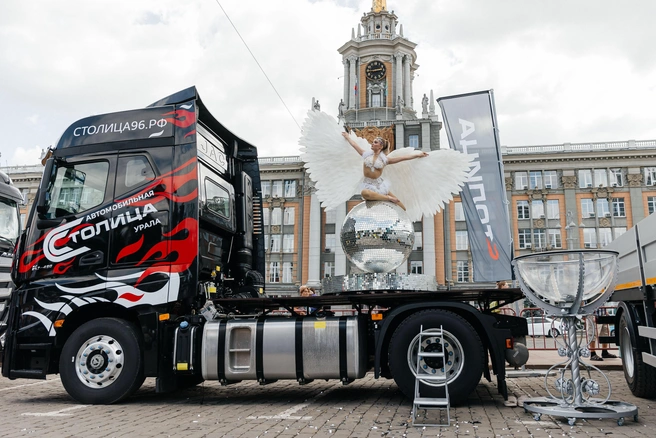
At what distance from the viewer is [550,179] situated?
57.2 m

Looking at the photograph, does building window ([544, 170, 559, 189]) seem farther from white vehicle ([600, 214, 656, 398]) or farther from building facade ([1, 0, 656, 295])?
white vehicle ([600, 214, 656, 398])

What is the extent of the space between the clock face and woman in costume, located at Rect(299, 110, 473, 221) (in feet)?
201

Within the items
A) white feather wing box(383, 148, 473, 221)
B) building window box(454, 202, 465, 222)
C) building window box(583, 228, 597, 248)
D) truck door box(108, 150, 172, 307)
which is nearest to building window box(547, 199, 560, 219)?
building window box(583, 228, 597, 248)

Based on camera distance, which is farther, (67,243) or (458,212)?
(458,212)

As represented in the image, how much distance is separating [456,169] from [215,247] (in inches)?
159

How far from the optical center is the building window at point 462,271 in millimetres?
55838

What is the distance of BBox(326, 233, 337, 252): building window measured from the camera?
5850 centimetres

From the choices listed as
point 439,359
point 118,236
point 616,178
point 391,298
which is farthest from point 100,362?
point 616,178

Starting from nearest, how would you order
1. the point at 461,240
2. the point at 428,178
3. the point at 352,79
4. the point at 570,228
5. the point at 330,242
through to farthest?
the point at 428,178
the point at 570,228
the point at 461,240
the point at 330,242
the point at 352,79

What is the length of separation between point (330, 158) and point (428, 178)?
1625mm

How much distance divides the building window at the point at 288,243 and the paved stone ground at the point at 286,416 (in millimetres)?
51227

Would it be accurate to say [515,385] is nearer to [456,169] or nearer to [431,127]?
[456,169]

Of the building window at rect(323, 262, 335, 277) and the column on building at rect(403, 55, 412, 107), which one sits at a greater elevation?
the column on building at rect(403, 55, 412, 107)

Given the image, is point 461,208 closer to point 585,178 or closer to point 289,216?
point 585,178
